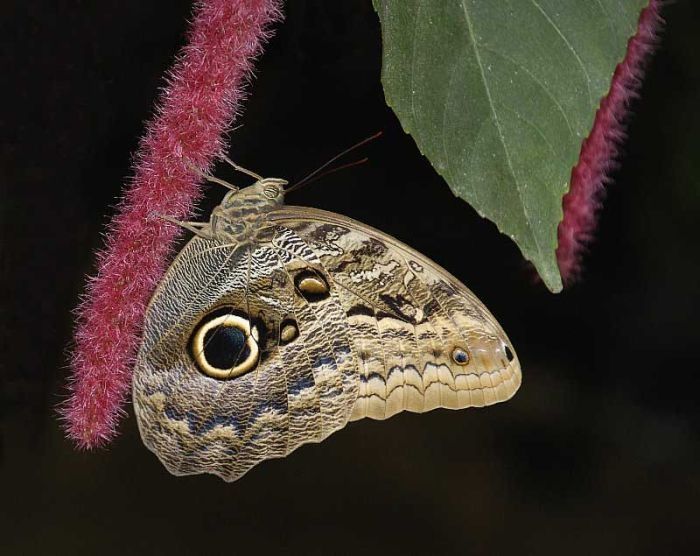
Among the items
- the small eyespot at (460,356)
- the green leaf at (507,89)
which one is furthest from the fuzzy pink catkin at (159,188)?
the small eyespot at (460,356)

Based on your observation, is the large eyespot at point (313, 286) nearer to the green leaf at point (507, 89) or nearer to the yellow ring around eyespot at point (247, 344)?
the yellow ring around eyespot at point (247, 344)

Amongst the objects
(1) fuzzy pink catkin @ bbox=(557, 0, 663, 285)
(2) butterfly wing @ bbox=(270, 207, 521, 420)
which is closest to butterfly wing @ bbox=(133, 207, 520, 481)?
(2) butterfly wing @ bbox=(270, 207, 521, 420)

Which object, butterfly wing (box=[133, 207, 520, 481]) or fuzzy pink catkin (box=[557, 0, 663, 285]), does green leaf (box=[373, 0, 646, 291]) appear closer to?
fuzzy pink catkin (box=[557, 0, 663, 285])

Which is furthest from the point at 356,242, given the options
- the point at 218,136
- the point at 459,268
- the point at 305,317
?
the point at 459,268

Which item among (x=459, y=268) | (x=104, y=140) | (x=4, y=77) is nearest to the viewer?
(x=4, y=77)

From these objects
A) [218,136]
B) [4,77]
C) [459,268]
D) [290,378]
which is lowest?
[459,268]

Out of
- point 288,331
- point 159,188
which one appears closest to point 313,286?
point 288,331

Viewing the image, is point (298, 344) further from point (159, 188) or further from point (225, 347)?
point (159, 188)

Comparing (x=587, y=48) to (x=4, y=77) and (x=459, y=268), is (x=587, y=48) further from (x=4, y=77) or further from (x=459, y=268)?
(x=459, y=268)
